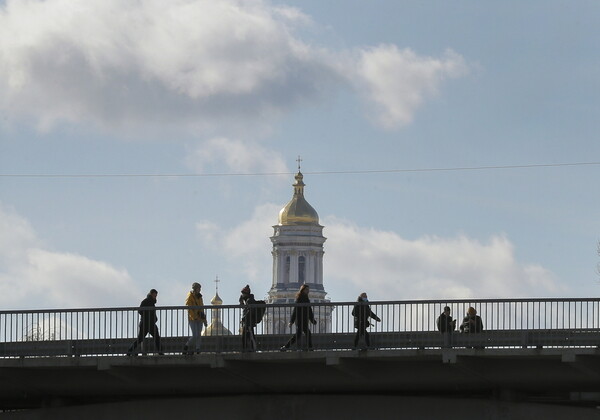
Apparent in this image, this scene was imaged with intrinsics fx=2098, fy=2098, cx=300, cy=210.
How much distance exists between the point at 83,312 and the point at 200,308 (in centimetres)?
343

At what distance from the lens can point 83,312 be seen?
162ft

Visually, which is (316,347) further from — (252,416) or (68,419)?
(68,419)

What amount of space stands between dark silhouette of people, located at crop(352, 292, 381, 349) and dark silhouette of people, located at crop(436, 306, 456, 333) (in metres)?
1.45

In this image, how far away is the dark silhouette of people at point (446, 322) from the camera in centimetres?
4634

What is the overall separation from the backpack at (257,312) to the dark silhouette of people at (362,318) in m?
2.15

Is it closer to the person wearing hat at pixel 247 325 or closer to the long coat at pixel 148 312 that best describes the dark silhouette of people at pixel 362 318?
the person wearing hat at pixel 247 325

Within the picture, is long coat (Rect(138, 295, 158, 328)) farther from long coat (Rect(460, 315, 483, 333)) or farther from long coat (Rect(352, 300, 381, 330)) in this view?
long coat (Rect(460, 315, 483, 333))

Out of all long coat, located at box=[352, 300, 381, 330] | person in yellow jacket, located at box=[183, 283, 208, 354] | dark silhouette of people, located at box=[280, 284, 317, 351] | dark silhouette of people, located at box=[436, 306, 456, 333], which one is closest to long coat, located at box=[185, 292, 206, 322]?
person in yellow jacket, located at box=[183, 283, 208, 354]

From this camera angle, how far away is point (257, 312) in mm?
48188

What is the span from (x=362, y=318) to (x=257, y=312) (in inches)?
101

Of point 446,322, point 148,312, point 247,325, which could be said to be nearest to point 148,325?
point 148,312

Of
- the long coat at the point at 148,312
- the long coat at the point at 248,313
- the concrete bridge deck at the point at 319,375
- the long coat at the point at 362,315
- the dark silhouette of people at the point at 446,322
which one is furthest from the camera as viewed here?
the long coat at the point at 248,313

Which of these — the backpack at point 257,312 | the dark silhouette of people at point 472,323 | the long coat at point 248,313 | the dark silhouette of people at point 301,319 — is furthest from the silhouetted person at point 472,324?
the long coat at point 248,313

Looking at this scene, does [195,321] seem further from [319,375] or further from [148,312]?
[319,375]
